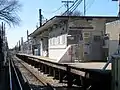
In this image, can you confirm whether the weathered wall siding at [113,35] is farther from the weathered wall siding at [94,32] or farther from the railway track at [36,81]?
the railway track at [36,81]

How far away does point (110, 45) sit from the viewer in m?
25.4

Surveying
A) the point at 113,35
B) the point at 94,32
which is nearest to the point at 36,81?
the point at 113,35

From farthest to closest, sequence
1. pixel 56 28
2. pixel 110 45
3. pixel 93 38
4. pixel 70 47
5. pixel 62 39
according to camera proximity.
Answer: pixel 56 28
pixel 62 39
pixel 93 38
pixel 70 47
pixel 110 45

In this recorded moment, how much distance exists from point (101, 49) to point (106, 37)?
196 cm

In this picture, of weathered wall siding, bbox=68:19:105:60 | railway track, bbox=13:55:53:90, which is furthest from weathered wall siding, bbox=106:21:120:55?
railway track, bbox=13:55:53:90

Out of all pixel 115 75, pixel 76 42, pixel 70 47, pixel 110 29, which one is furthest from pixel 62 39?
pixel 115 75

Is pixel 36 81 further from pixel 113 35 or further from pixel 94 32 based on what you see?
pixel 94 32

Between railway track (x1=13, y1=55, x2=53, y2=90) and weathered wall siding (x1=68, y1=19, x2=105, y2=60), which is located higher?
weathered wall siding (x1=68, y1=19, x2=105, y2=60)

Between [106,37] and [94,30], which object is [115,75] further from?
[94,30]

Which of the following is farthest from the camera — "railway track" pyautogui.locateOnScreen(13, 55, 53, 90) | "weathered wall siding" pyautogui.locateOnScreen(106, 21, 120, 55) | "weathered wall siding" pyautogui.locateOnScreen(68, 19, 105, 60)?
"weathered wall siding" pyautogui.locateOnScreen(68, 19, 105, 60)

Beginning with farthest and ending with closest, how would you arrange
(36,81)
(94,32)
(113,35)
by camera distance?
(94,32) < (113,35) < (36,81)

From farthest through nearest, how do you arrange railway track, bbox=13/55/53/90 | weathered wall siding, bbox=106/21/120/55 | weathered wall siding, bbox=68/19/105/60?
1. weathered wall siding, bbox=68/19/105/60
2. weathered wall siding, bbox=106/21/120/55
3. railway track, bbox=13/55/53/90

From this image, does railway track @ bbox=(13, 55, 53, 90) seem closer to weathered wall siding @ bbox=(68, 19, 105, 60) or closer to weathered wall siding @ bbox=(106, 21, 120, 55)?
weathered wall siding @ bbox=(68, 19, 105, 60)

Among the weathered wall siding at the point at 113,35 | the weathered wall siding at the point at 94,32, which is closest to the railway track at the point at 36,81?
the weathered wall siding at the point at 94,32
